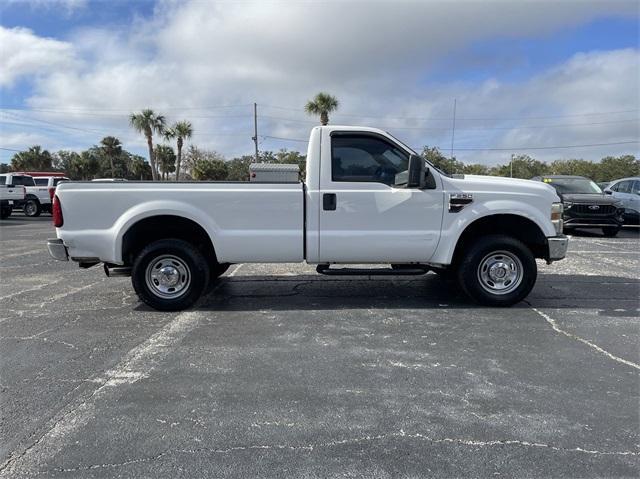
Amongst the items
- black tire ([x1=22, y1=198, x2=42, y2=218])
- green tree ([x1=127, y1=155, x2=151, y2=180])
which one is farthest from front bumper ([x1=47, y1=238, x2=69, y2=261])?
green tree ([x1=127, y1=155, x2=151, y2=180])

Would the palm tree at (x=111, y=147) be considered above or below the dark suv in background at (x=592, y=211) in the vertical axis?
above

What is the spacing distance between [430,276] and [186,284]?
3.96 meters

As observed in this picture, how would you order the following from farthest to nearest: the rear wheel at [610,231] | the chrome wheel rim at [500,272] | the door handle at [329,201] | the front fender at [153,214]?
the rear wheel at [610,231] → the chrome wheel rim at [500,272] → the door handle at [329,201] → the front fender at [153,214]

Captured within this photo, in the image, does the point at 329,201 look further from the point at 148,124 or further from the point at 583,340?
the point at 148,124

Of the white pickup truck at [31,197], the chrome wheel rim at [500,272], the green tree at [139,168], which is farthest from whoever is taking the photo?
the green tree at [139,168]

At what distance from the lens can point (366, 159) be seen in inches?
220

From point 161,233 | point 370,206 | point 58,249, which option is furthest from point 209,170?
point 370,206

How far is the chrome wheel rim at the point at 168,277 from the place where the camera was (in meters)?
5.54

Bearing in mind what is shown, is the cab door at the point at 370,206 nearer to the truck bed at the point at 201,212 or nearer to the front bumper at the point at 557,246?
the truck bed at the point at 201,212

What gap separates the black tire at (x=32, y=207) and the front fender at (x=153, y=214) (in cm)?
2253

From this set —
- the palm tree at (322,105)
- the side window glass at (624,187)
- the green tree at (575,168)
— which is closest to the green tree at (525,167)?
the green tree at (575,168)

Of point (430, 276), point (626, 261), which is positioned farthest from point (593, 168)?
point (430, 276)

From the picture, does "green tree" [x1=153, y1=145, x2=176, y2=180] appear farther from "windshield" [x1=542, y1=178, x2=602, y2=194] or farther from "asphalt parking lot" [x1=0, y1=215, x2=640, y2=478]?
"asphalt parking lot" [x1=0, y1=215, x2=640, y2=478]

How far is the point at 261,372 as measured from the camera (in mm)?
3857
